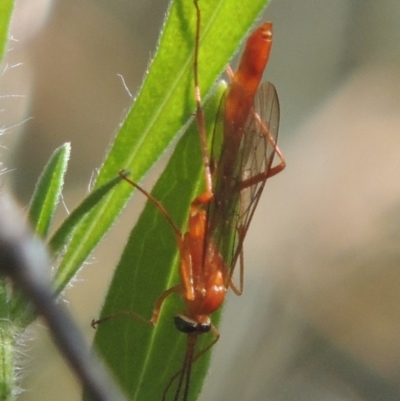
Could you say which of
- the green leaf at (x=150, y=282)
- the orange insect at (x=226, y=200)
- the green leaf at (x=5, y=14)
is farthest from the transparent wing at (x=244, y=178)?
the green leaf at (x=5, y=14)

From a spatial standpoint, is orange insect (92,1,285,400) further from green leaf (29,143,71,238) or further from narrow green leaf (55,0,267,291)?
green leaf (29,143,71,238)

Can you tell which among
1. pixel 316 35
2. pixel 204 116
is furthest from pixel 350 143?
pixel 204 116

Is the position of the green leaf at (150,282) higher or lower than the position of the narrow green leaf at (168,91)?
lower

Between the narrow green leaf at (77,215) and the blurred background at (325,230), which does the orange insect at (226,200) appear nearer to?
the narrow green leaf at (77,215)

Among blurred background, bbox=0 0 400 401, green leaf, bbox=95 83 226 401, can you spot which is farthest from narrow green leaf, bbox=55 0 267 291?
blurred background, bbox=0 0 400 401

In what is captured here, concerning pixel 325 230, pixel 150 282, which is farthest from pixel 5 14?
pixel 325 230
